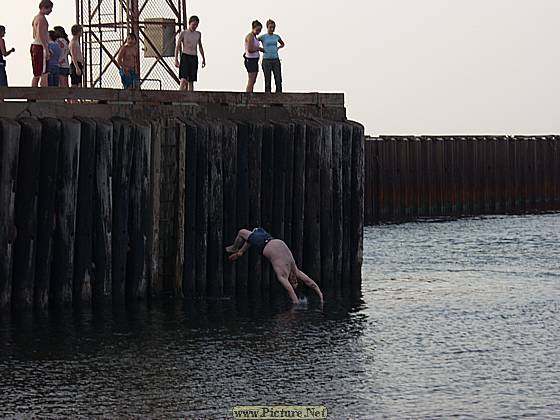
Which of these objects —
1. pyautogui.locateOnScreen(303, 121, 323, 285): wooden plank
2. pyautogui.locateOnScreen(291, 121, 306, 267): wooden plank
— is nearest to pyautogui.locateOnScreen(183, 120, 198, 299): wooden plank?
pyautogui.locateOnScreen(291, 121, 306, 267): wooden plank

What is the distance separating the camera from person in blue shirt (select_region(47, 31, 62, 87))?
25250 millimetres

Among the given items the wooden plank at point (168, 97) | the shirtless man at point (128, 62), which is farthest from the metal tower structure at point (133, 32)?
the wooden plank at point (168, 97)

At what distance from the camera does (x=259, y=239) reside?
23016mm

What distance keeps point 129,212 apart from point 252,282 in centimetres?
264

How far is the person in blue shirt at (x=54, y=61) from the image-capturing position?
82.8 feet

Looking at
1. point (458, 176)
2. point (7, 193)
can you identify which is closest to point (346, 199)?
point (7, 193)

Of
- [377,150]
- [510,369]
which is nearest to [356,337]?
[510,369]

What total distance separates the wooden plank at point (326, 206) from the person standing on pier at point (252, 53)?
112 inches

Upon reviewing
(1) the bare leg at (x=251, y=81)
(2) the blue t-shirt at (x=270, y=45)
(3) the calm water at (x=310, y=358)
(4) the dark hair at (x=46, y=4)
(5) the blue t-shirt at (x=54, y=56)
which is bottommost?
(3) the calm water at (x=310, y=358)

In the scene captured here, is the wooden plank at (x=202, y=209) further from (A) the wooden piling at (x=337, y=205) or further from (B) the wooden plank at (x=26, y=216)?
(B) the wooden plank at (x=26, y=216)

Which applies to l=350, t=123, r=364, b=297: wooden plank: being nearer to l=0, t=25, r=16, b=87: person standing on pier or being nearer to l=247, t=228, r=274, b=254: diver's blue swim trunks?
l=247, t=228, r=274, b=254: diver's blue swim trunks

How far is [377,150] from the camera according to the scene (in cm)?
5106

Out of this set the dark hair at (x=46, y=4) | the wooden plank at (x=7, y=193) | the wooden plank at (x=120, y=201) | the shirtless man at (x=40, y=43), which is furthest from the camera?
the shirtless man at (x=40, y=43)

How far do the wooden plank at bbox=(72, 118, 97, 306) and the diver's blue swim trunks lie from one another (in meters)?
2.59
